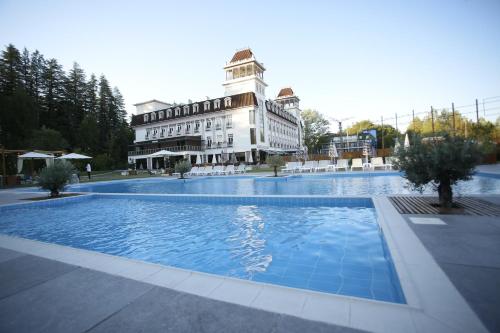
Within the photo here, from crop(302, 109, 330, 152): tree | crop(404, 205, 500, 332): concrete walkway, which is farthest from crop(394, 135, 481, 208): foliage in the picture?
crop(302, 109, 330, 152): tree

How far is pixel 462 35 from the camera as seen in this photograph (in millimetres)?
15438

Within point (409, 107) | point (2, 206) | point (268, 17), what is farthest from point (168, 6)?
point (409, 107)

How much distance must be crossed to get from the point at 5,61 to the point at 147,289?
182 ft

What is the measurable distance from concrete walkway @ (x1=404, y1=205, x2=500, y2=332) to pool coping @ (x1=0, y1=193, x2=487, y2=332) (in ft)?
0.33

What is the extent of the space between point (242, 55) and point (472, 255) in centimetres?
4745

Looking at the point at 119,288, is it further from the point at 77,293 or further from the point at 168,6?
the point at 168,6

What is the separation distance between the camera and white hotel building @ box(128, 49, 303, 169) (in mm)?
40188

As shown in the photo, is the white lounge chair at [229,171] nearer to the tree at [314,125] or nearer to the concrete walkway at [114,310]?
the concrete walkway at [114,310]

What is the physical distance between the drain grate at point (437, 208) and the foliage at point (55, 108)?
41034 mm

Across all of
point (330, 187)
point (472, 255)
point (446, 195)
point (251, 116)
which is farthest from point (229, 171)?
point (472, 255)

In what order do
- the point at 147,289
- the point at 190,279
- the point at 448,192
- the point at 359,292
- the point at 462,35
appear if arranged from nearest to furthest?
the point at 147,289
the point at 190,279
the point at 359,292
the point at 448,192
the point at 462,35

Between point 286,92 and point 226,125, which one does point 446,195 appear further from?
point 286,92

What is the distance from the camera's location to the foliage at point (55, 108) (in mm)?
35250

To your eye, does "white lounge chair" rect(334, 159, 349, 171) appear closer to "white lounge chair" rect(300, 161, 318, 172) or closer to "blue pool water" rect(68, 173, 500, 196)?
"white lounge chair" rect(300, 161, 318, 172)
